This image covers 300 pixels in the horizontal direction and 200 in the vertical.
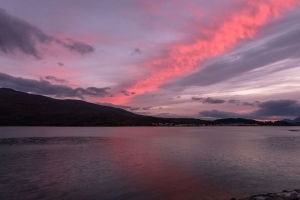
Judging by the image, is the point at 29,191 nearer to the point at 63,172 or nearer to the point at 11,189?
the point at 11,189

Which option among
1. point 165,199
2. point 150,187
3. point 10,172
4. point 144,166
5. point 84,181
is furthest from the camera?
point 144,166

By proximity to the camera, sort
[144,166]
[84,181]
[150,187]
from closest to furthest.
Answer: [150,187], [84,181], [144,166]

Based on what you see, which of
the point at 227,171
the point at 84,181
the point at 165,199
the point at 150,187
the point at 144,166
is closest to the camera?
the point at 165,199

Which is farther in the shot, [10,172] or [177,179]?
[10,172]

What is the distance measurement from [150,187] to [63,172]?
14.4 metres

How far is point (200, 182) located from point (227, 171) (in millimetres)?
9070

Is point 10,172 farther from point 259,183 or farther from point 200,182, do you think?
point 259,183

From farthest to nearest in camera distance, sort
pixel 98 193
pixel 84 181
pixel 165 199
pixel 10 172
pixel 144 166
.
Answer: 1. pixel 144 166
2. pixel 10 172
3. pixel 84 181
4. pixel 98 193
5. pixel 165 199

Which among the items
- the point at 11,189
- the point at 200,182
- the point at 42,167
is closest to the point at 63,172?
the point at 42,167

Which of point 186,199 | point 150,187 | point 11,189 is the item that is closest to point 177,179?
point 150,187

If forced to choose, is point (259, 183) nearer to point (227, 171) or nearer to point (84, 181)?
point (227, 171)

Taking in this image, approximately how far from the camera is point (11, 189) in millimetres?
26750

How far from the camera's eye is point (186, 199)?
79.4 ft

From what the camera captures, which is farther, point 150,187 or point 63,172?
point 63,172
